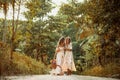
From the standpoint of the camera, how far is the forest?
19.8 meters

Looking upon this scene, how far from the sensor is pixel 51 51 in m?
35.7

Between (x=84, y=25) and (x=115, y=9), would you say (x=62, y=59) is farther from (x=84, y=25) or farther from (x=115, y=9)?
(x=84, y=25)

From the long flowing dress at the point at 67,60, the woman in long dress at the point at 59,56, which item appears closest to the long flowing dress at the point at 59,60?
the woman in long dress at the point at 59,56

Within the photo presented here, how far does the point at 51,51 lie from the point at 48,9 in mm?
4285

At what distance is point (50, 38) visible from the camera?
34.5 meters

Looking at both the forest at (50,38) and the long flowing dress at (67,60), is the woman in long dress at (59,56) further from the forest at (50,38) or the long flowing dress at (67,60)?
the forest at (50,38)

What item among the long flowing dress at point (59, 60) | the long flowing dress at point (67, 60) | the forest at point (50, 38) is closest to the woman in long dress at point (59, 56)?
the long flowing dress at point (59, 60)

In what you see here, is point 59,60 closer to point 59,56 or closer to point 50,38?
point 59,56

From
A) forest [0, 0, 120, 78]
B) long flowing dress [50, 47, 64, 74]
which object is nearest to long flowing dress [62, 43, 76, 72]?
long flowing dress [50, 47, 64, 74]

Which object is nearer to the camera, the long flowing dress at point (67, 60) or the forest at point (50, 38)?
the long flowing dress at point (67, 60)

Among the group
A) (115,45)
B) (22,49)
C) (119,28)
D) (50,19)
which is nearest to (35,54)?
(22,49)

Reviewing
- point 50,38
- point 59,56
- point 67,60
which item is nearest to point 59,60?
point 59,56

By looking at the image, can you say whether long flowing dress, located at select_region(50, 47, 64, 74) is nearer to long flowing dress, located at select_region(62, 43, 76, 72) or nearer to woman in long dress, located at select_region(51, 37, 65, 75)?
woman in long dress, located at select_region(51, 37, 65, 75)

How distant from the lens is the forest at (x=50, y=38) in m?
19.8
